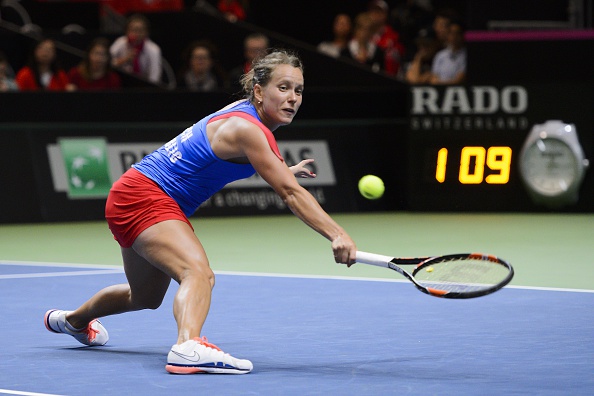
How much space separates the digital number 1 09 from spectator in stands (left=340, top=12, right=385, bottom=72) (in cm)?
222

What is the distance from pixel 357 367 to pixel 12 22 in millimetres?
13065

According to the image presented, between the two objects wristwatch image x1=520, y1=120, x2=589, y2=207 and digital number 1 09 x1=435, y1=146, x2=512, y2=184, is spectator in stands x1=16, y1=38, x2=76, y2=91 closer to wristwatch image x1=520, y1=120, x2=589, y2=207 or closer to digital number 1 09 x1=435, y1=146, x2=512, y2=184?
digital number 1 09 x1=435, y1=146, x2=512, y2=184

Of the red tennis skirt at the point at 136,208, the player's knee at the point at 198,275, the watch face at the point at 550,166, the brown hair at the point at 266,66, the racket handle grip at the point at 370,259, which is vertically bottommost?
the watch face at the point at 550,166

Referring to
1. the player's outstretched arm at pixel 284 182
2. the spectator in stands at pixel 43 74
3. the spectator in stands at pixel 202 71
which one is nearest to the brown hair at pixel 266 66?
the player's outstretched arm at pixel 284 182

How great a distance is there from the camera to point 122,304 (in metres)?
6.14

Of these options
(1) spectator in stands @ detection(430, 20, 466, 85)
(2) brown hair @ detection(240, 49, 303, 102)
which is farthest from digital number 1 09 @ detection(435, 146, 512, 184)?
(2) brown hair @ detection(240, 49, 303, 102)

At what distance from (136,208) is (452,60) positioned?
9742mm

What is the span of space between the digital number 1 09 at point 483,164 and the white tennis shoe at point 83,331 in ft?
27.8

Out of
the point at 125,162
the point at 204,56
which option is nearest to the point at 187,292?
the point at 125,162

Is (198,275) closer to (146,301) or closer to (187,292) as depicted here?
(187,292)

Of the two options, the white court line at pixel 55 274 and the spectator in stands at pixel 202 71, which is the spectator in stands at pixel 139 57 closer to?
the spectator in stands at pixel 202 71

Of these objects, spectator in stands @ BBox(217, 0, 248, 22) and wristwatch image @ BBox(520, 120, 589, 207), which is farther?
spectator in stands @ BBox(217, 0, 248, 22)

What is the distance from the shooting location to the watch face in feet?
45.5

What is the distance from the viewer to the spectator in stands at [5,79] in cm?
1379
